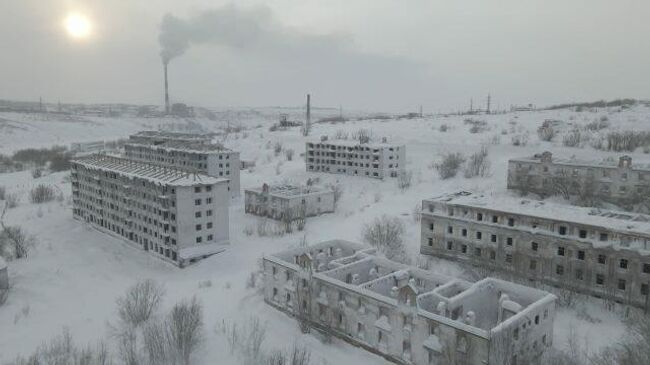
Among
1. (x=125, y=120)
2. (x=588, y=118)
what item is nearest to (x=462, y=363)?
(x=588, y=118)

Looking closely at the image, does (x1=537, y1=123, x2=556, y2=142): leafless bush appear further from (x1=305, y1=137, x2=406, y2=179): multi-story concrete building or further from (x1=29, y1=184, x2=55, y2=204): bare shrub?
(x1=29, y1=184, x2=55, y2=204): bare shrub

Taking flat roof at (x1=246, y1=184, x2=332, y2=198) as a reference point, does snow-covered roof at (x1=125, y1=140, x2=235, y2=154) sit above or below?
above

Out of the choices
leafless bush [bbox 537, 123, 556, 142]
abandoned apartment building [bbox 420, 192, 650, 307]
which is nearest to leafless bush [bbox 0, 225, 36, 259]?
abandoned apartment building [bbox 420, 192, 650, 307]

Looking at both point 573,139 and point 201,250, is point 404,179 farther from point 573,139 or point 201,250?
point 201,250

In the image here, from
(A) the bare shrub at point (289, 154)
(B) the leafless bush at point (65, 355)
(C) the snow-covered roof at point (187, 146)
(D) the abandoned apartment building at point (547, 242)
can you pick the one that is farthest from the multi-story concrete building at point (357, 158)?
(B) the leafless bush at point (65, 355)

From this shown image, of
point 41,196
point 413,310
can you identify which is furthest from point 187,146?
point 413,310

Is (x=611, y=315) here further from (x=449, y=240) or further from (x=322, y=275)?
(x=322, y=275)

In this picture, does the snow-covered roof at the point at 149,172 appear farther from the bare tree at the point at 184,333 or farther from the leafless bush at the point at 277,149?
the leafless bush at the point at 277,149
